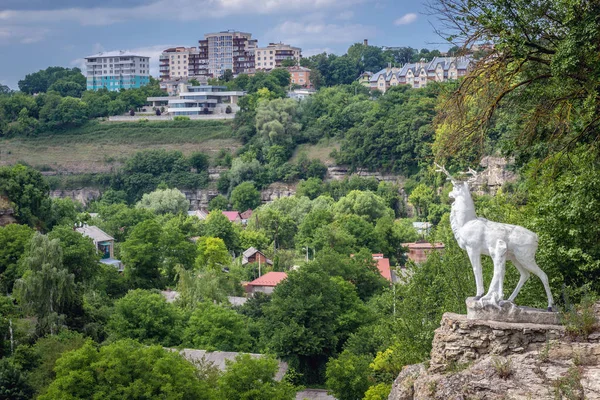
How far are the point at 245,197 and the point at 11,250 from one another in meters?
46.1

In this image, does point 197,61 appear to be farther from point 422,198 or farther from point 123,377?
point 123,377

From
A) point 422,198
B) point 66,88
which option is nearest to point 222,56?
point 66,88

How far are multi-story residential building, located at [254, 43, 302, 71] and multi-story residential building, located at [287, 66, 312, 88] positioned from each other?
21.7 meters

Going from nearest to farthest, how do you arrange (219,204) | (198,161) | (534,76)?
(534,76)
(219,204)
(198,161)

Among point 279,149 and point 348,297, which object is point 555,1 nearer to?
point 348,297

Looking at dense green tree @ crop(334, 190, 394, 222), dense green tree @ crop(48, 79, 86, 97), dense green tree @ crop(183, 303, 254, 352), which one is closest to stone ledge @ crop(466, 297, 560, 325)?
dense green tree @ crop(183, 303, 254, 352)

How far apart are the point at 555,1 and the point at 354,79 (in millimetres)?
122743

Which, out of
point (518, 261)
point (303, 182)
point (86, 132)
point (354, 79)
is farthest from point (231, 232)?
point (354, 79)

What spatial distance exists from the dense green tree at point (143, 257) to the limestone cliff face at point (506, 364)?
119 ft

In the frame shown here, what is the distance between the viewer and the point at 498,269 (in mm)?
13781

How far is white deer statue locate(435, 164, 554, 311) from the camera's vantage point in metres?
Result: 13.8

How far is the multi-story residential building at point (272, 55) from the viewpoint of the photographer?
158m

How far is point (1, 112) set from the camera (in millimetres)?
114375

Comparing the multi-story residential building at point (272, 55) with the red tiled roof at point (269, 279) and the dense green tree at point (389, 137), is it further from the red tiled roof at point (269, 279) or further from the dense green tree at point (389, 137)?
the red tiled roof at point (269, 279)
